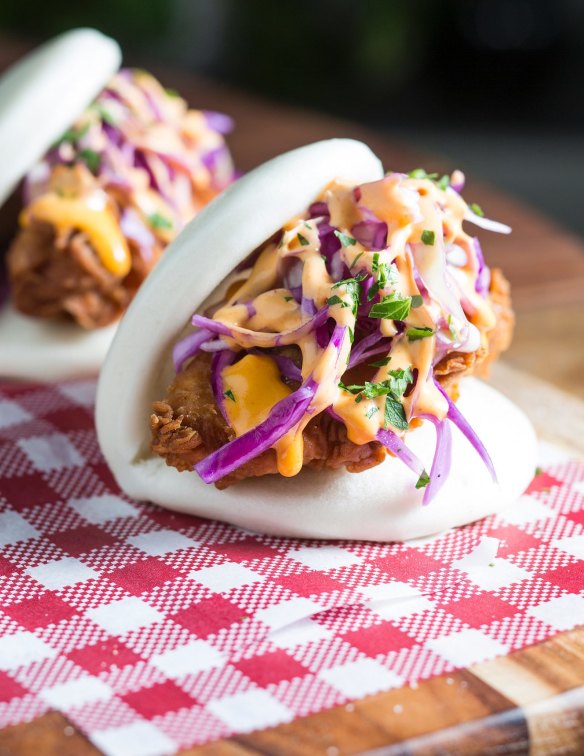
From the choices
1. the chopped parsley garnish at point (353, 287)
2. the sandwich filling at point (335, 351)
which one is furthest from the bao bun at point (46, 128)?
the chopped parsley garnish at point (353, 287)

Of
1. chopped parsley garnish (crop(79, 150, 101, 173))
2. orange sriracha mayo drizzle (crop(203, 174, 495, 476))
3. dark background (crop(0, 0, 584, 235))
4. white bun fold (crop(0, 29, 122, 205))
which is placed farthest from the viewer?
dark background (crop(0, 0, 584, 235))

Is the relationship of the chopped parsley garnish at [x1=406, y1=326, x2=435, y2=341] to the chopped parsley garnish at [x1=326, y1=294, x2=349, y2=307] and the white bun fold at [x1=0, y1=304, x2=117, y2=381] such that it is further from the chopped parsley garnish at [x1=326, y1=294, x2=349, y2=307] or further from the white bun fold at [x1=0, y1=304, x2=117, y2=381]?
the white bun fold at [x1=0, y1=304, x2=117, y2=381]

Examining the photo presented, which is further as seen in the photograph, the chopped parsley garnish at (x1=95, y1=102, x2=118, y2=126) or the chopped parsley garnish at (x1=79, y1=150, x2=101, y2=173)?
the chopped parsley garnish at (x1=95, y1=102, x2=118, y2=126)

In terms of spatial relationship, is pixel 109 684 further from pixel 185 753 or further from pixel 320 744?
pixel 320 744

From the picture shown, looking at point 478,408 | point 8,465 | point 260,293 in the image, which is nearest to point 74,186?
point 8,465

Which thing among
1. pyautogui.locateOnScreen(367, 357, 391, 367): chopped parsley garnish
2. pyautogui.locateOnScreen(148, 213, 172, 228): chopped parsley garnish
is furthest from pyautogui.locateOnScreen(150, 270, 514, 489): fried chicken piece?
pyautogui.locateOnScreen(148, 213, 172, 228): chopped parsley garnish

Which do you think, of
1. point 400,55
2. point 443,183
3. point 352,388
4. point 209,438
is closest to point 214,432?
point 209,438

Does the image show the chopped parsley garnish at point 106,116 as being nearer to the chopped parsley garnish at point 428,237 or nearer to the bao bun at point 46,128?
the bao bun at point 46,128
